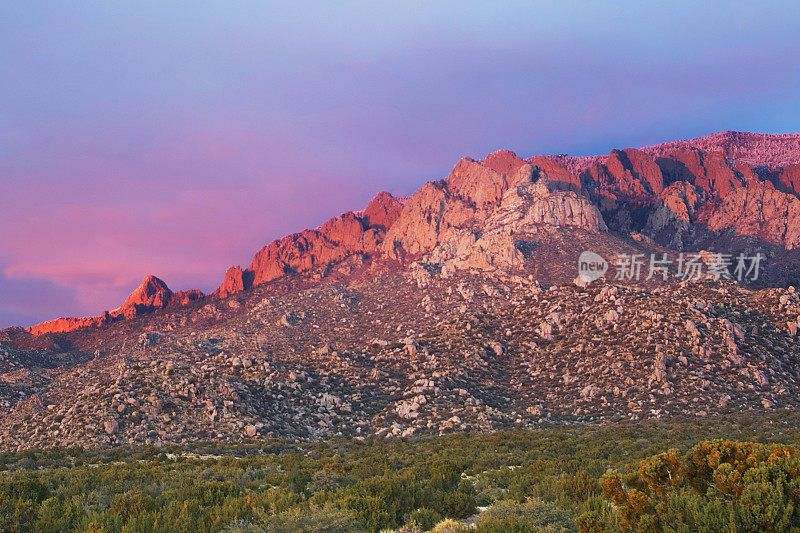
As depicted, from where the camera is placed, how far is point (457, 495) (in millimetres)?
13586

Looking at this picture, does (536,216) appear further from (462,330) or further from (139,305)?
(139,305)

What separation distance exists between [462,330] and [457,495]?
55.7m

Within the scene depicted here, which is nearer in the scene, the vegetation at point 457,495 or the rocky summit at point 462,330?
the vegetation at point 457,495

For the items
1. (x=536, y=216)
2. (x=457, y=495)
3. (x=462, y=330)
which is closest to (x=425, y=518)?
(x=457, y=495)

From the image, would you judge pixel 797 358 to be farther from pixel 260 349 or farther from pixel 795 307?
pixel 260 349

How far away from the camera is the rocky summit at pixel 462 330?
4641cm

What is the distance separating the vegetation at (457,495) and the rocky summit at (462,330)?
2052 centimetres

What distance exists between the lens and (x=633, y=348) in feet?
180

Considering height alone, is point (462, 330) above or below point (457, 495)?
above

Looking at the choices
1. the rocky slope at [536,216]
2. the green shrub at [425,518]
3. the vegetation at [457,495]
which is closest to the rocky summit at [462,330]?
the rocky slope at [536,216]

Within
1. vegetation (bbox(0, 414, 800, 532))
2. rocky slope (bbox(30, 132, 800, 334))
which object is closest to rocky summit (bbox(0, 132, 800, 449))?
rocky slope (bbox(30, 132, 800, 334))

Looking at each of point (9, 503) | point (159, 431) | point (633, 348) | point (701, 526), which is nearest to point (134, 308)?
point (159, 431)

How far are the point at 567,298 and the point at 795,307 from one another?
27183 millimetres

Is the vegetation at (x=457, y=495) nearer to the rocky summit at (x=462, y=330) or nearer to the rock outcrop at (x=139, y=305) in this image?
the rocky summit at (x=462, y=330)
